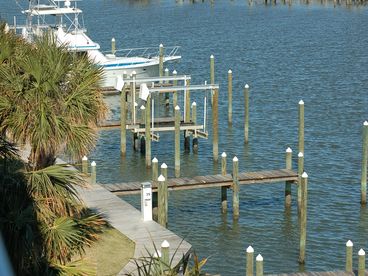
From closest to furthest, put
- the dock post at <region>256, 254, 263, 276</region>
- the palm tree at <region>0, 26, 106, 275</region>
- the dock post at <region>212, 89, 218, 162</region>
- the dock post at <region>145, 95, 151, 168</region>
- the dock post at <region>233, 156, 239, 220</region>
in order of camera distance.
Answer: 1. the palm tree at <region>0, 26, 106, 275</region>
2. the dock post at <region>256, 254, 263, 276</region>
3. the dock post at <region>233, 156, 239, 220</region>
4. the dock post at <region>145, 95, 151, 168</region>
5. the dock post at <region>212, 89, 218, 162</region>

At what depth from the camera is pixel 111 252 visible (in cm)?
2280

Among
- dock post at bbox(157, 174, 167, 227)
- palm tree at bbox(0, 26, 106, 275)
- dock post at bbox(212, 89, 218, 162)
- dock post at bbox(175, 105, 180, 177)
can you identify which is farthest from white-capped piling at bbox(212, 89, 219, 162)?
palm tree at bbox(0, 26, 106, 275)

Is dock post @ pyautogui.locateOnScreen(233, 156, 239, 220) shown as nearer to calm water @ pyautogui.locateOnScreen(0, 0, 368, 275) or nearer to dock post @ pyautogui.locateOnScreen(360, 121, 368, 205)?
calm water @ pyautogui.locateOnScreen(0, 0, 368, 275)

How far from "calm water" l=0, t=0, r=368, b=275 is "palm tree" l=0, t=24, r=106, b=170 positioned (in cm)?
635

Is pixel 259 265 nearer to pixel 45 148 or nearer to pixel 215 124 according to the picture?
pixel 45 148

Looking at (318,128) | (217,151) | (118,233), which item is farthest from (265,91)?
(118,233)

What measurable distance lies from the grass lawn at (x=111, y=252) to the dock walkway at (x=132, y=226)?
0.53 feet

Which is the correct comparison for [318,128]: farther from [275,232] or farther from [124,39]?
[124,39]

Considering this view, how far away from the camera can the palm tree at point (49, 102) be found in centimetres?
2225

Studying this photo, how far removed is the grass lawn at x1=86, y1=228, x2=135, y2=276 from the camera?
2197 centimetres

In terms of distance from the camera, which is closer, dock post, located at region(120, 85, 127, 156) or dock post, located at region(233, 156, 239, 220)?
dock post, located at region(233, 156, 239, 220)

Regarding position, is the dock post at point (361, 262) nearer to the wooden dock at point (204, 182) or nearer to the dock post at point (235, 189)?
the dock post at point (235, 189)

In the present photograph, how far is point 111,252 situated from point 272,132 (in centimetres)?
2183

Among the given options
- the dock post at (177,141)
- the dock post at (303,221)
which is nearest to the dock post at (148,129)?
the dock post at (177,141)
